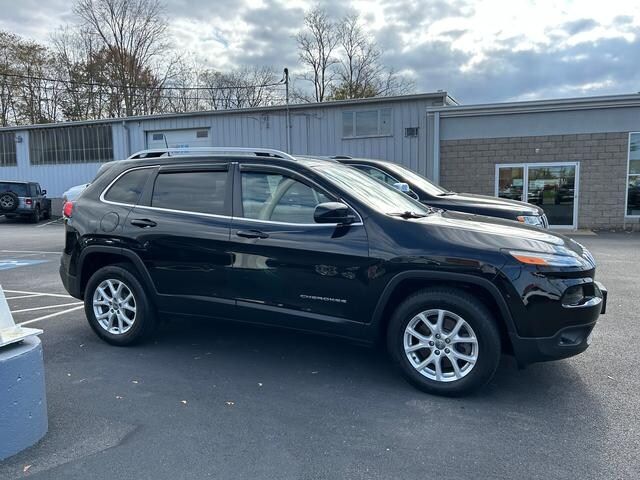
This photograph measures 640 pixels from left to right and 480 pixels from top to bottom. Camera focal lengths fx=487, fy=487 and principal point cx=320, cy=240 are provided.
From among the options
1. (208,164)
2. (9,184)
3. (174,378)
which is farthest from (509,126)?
(9,184)

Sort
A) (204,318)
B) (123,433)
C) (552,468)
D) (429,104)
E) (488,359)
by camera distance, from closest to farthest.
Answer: (552,468) → (123,433) → (488,359) → (204,318) → (429,104)

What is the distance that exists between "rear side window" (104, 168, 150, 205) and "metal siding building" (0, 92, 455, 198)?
13.0m

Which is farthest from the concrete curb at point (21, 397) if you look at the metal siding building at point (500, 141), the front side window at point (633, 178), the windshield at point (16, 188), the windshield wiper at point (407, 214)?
the windshield at point (16, 188)

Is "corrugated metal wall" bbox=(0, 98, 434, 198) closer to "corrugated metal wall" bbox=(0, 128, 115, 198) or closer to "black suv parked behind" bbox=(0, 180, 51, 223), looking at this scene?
"corrugated metal wall" bbox=(0, 128, 115, 198)

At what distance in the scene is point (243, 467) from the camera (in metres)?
2.69

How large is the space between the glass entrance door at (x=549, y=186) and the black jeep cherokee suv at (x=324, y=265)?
474 inches

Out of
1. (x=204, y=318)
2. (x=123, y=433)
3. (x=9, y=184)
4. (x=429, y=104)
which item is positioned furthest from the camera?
(x=9, y=184)

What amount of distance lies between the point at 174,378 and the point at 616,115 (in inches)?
592

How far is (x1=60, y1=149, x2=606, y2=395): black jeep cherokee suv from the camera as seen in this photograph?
3348 millimetres

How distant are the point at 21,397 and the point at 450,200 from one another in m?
6.04

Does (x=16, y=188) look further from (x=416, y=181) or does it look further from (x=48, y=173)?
(x=416, y=181)

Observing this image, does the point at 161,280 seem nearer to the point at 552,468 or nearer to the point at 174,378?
the point at 174,378

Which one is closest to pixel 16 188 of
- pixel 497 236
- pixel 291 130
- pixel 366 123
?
pixel 291 130

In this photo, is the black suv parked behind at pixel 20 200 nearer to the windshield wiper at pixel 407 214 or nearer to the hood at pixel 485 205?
the hood at pixel 485 205
